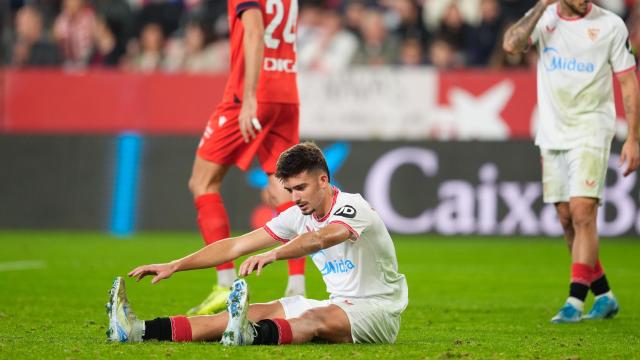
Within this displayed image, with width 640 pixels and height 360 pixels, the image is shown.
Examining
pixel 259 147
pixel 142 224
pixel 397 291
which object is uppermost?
pixel 259 147

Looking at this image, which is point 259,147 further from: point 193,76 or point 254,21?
point 193,76

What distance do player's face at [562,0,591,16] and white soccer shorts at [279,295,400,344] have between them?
2.97 m

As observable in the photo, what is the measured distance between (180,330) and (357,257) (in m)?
0.99

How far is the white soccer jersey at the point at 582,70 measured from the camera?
8.23 meters

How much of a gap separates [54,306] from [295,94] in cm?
225

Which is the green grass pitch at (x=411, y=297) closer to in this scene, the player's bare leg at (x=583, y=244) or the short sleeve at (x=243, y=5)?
the player's bare leg at (x=583, y=244)

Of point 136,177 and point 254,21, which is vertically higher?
point 254,21

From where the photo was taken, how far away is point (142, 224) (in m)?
16.4

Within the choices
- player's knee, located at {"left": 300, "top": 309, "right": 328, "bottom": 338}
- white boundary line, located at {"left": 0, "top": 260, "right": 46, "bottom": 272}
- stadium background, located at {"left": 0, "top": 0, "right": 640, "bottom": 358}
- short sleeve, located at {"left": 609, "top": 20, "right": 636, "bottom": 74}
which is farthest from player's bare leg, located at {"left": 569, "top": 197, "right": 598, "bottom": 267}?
white boundary line, located at {"left": 0, "top": 260, "right": 46, "bottom": 272}

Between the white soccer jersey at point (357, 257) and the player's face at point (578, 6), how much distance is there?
280 cm

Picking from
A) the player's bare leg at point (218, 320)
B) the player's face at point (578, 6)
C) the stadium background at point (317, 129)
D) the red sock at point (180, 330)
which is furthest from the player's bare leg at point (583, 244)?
the stadium background at point (317, 129)

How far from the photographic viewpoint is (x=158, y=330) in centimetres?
618

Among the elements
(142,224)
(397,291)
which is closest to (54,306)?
Answer: (397,291)

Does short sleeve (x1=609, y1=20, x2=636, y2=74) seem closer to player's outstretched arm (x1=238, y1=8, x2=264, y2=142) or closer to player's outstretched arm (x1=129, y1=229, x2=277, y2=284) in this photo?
player's outstretched arm (x1=238, y1=8, x2=264, y2=142)
